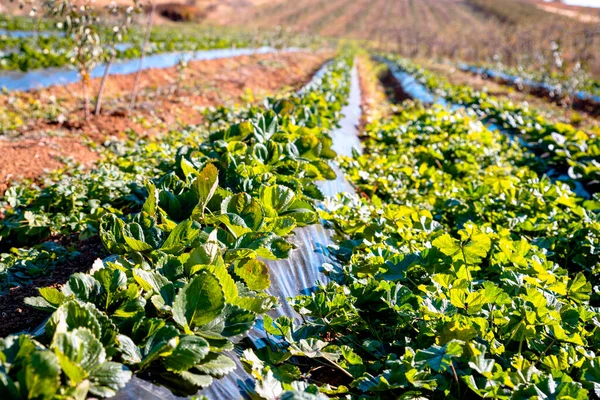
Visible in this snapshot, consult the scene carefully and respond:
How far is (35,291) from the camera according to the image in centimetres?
259

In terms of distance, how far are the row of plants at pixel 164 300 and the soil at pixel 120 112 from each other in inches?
133

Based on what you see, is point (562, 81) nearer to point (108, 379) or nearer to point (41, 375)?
point (108, 379)

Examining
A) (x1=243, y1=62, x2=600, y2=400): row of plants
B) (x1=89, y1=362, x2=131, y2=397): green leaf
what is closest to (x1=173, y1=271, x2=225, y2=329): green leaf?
(x1=243, y1=62, x2=600, y2=400): row of plants

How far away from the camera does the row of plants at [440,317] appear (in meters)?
1.76

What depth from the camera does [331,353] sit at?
1909 mm

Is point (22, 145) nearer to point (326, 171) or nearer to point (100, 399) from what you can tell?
point (326, 171)

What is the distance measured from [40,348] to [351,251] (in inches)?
72.0

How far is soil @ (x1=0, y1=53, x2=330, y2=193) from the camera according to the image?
5.49m

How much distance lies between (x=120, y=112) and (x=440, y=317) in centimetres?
698

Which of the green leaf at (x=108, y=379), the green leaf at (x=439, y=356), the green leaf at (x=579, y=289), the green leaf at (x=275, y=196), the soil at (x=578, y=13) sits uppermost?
the soil at (x=578, y=13)

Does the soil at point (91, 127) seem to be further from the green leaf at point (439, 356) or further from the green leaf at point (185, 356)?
the green leaf at point (439, 356)

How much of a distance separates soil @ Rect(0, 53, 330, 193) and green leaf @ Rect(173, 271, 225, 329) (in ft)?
13.0

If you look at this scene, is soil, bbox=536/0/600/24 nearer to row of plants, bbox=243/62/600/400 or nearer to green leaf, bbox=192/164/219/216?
row of plants, bbox=243/62/600/400

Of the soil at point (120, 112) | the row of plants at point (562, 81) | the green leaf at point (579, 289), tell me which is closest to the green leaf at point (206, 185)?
the green leaf at point (579, 289)
